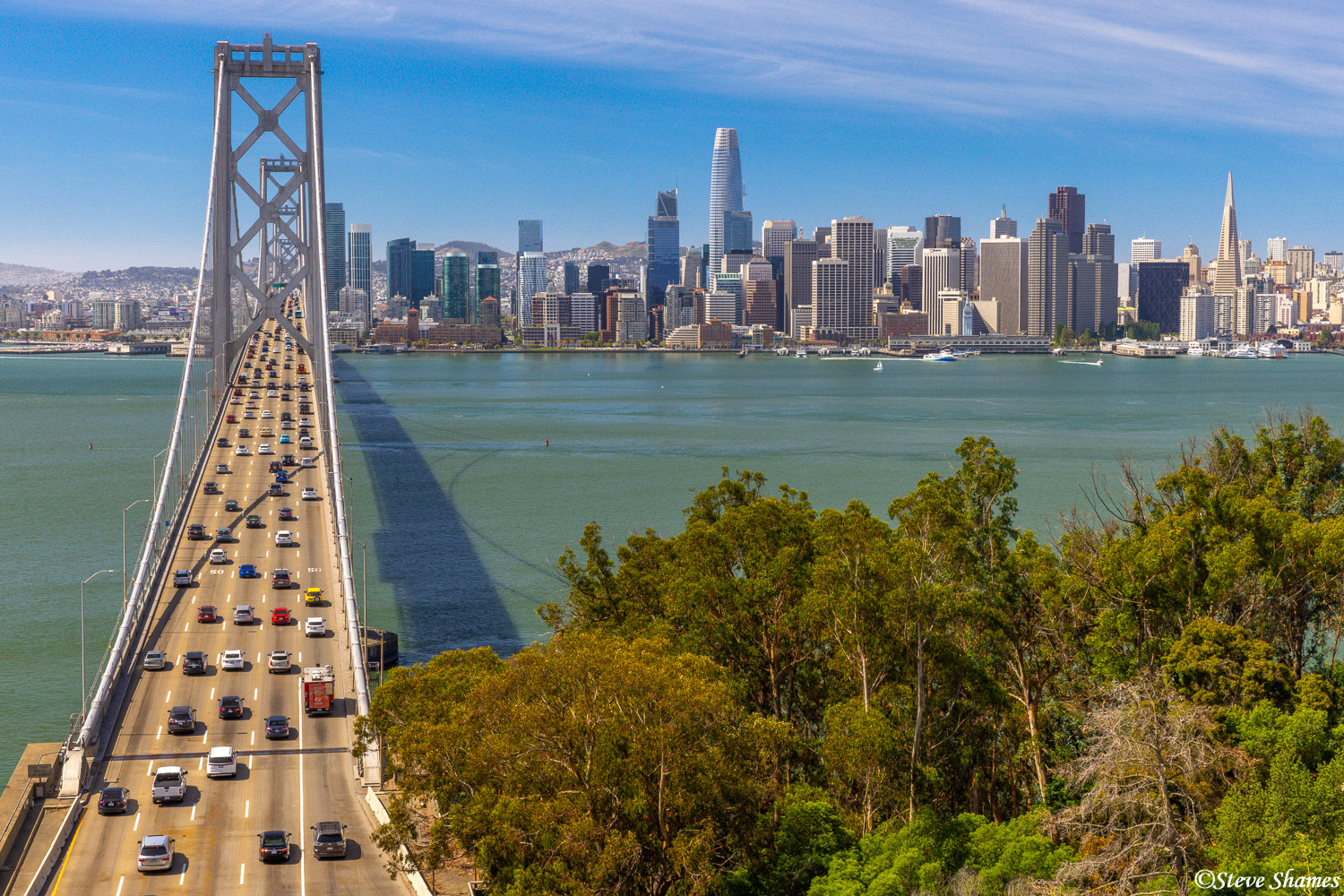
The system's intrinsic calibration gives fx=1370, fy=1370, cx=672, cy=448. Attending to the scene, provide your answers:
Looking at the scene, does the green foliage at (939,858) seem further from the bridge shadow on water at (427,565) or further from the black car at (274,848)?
the bridge shadow on water at (427,565)

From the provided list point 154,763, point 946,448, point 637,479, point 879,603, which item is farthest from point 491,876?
point 946,448

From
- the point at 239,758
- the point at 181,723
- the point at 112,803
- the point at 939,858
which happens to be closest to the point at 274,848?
the point at 112,803

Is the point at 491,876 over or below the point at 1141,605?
below

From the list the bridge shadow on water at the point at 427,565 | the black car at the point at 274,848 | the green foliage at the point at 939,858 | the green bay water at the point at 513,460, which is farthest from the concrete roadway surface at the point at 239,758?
the green foliage at the point at 939,858

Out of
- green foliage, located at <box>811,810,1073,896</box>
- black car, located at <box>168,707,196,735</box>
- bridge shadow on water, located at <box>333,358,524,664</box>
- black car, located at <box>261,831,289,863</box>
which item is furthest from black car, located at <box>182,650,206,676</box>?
green foliage, located at <box>811,810,1073,896</box>

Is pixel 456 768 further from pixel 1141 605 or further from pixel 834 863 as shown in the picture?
pixel 1141 605
